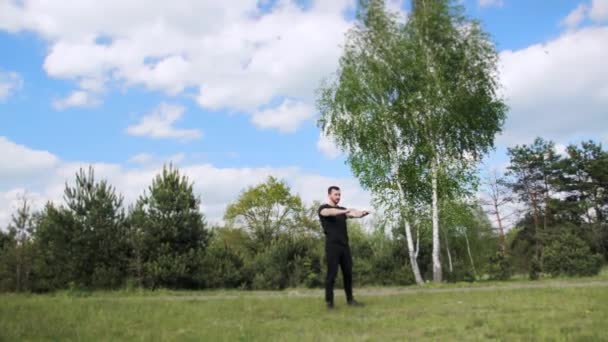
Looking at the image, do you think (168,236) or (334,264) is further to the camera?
(168,236)

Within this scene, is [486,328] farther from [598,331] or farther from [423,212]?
[423,212]

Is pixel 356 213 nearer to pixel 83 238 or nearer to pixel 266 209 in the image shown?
pixel 83 238

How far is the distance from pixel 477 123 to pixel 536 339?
17786 mm

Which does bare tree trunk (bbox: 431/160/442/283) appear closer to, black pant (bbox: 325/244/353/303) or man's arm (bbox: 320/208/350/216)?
black pant (bbox: 325/244/353/303)

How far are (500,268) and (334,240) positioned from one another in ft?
40.4

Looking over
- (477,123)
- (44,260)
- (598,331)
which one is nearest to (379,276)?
(477,123)

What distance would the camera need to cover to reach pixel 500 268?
18672 millimetres

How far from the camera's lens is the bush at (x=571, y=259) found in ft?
56.7

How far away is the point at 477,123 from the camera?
21719mm

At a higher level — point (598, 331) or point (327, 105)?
point (327, 105)

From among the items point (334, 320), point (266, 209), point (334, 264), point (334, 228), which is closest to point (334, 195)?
point (334, 228)

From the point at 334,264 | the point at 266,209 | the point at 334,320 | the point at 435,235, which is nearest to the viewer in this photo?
the point at 334,320

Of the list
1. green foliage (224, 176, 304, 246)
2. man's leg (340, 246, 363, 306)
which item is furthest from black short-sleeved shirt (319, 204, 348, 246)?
green foliage (224, 176, 304, 246)

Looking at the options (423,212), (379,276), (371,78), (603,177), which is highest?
(371,78)
